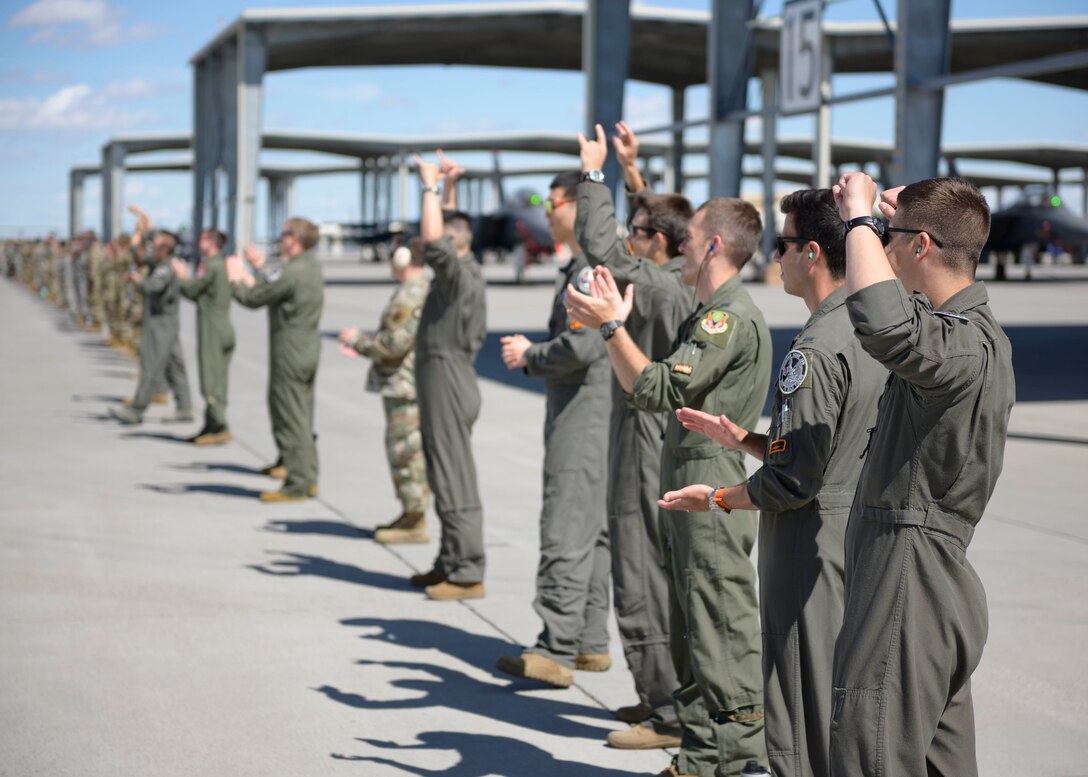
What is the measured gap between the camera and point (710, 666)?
12.6 ft

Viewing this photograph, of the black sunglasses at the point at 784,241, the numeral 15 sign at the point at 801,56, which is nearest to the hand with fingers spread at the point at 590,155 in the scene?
the black sunglasses at the point at 784,241

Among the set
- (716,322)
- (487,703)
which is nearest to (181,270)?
(487,703)

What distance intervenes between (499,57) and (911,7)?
28767 millimetres

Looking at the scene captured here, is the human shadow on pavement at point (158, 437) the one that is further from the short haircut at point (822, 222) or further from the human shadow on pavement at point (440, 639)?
the short haircut at point (822, 222)

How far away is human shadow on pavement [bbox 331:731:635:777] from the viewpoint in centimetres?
430

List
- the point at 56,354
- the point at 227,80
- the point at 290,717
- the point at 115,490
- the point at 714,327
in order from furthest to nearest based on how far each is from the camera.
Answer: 1. the point at 227,80
2. the point at 56,354
3. the point at 115,490
4. the point at 290,717
5. the point at 714,327

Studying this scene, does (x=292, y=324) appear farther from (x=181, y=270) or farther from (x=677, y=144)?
(x=677, y=144)

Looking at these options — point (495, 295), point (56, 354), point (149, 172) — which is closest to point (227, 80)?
point (495, 295)

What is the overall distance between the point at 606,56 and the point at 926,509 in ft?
64.5

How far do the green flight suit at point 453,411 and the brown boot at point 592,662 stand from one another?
4.16 feet

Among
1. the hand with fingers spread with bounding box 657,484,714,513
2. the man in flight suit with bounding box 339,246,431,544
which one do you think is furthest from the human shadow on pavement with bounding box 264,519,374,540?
the hand with fingers spread with bounding box 657,484,714,513

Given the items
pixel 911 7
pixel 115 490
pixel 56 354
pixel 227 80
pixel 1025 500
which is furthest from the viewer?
pixel 227 80

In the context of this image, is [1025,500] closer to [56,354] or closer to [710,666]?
[710,666]

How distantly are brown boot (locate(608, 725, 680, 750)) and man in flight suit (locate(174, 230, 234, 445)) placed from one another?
27.8 feet
